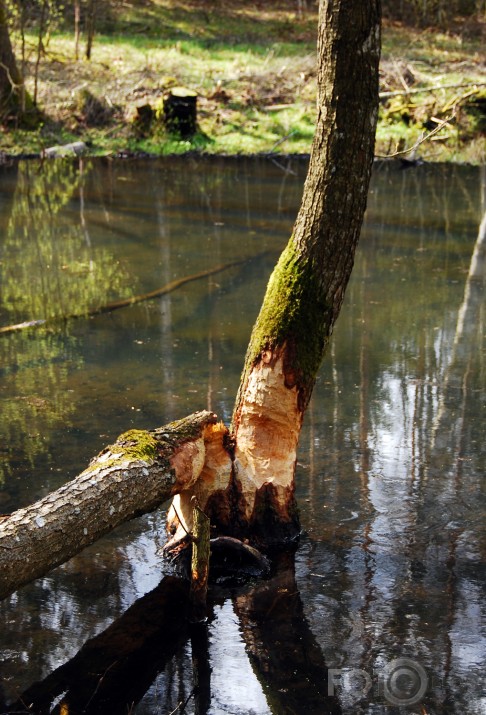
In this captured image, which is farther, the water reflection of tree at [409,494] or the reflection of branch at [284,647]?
the water reflection of tree at [409,494]

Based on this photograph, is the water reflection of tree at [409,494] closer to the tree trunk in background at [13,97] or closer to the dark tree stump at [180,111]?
the dark tree stump at [180,111]

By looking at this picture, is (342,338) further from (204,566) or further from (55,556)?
(55,556)

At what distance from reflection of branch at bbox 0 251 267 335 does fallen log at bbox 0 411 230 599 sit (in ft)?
Answer: 15.8

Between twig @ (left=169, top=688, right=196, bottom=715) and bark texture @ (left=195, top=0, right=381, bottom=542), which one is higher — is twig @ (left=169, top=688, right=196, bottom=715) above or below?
below

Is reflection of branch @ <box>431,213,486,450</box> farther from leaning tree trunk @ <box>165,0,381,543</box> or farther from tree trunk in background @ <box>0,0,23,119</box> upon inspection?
tree trunk in background @ <box>0,0,23,119</box>

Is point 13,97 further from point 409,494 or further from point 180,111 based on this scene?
point 409,494

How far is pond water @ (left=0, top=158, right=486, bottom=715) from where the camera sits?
4.48 m

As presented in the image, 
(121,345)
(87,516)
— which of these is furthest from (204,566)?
(121,345)

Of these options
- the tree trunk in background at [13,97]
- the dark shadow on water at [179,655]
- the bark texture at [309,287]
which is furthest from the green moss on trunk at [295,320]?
the tree trunk in background at [13,97]

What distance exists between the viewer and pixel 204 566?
4883mm

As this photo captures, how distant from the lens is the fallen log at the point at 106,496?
4.20 meters

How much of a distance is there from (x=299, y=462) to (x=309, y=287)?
6.35 feet

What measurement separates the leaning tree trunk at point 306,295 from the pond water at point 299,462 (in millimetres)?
451

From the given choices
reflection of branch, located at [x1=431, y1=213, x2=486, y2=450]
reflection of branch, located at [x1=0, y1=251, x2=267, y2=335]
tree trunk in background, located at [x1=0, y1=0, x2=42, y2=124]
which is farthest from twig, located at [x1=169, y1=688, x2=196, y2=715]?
tree trunk in background, located at [x1=0, y1=0, x2=42, y2=124]
